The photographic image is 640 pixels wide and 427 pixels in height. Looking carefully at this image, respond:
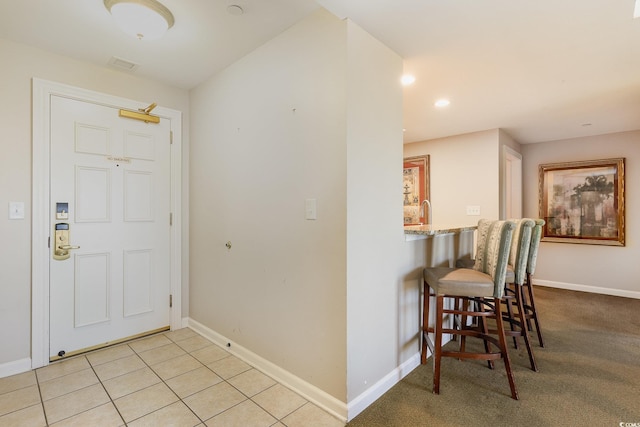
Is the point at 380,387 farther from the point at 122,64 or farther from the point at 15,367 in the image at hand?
the point at 122,64

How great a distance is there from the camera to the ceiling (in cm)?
177

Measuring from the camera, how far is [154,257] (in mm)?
2924

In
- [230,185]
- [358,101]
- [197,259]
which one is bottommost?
[197,259]

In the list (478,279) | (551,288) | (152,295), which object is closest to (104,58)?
(152,295)

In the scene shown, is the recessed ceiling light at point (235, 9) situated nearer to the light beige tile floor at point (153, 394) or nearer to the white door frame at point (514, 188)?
the light beige tile floor at point (153, 394)

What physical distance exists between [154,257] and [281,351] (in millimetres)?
1619

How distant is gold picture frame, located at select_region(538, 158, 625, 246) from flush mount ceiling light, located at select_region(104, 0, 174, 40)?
18.0 feet

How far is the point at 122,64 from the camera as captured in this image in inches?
101

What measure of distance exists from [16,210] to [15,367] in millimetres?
1127

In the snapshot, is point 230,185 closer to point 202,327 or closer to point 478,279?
point 202,327

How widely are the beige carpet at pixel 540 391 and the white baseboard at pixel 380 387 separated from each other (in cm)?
3

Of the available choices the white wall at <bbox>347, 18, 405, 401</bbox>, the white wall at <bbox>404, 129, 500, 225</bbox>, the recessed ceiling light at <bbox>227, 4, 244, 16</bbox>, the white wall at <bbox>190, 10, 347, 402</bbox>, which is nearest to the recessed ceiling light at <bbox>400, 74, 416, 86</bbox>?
the white wall at <bbox>347, 18, 405, 401</bbox>

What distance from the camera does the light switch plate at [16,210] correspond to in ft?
7.32

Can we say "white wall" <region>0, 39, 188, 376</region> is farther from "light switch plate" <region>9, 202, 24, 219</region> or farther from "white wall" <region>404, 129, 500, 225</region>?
"white wall" <region>404, 129, 500, 225</region>
